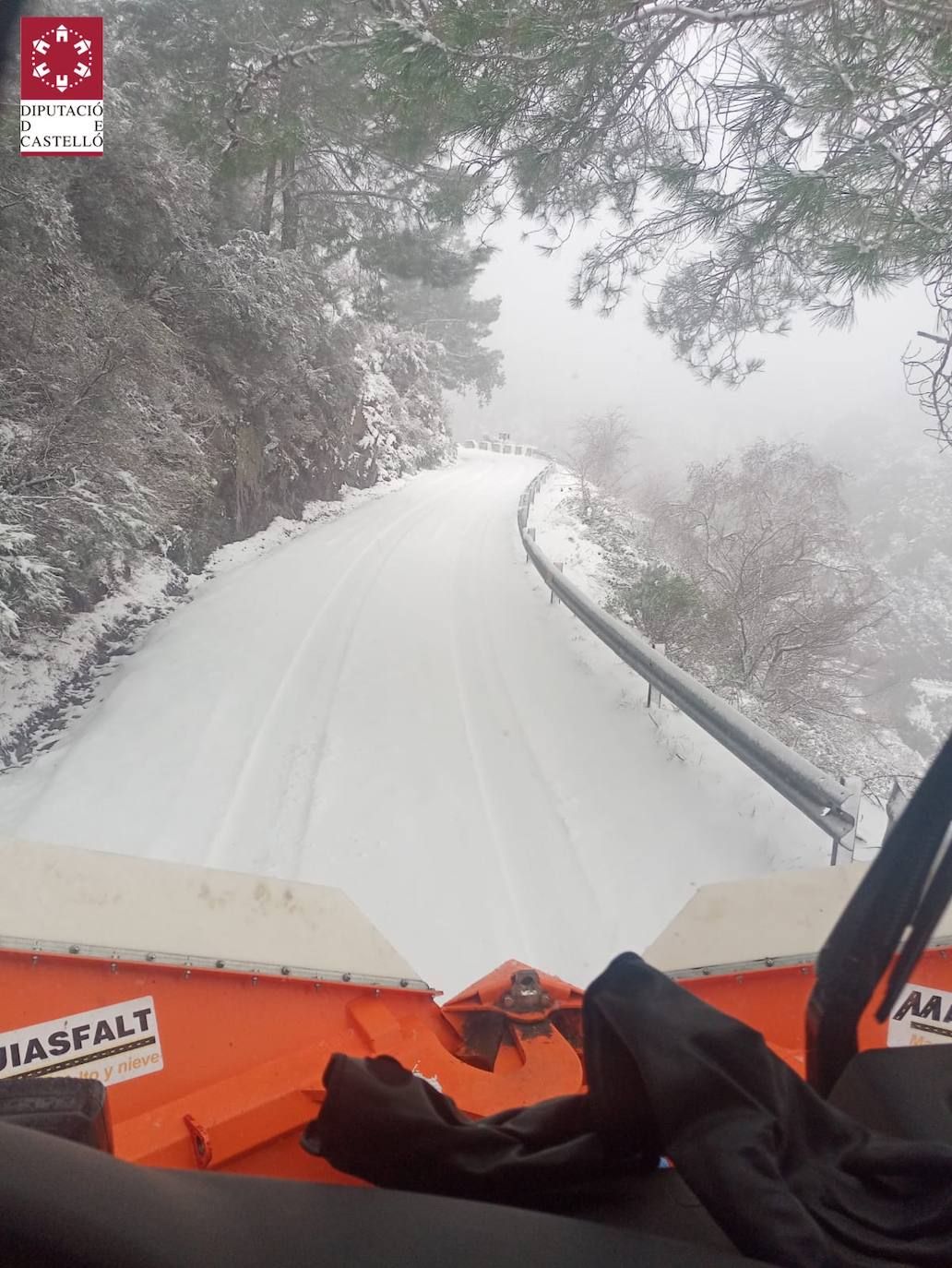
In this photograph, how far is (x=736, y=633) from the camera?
10172 millimetres

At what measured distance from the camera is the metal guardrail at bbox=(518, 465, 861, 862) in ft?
11.2

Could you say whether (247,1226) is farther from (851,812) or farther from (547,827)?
(547,827)

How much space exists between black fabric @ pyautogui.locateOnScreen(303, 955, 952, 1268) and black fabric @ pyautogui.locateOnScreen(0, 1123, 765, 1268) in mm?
132

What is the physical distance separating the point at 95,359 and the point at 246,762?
4132mm

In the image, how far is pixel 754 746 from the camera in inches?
161

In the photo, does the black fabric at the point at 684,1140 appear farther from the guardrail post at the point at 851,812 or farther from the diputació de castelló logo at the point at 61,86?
the diputació de castelló logo at the point at 61,86

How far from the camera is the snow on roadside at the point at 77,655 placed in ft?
17.7

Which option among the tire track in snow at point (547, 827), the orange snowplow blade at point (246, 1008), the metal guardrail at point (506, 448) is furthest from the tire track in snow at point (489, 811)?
the metal guardrail at point (506, 448)

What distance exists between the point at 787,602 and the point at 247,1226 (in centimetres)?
1330

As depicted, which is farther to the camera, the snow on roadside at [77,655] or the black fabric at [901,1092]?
the snow on roadside at [77,655]

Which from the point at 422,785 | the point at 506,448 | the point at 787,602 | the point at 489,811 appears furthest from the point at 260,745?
the point at 506,448

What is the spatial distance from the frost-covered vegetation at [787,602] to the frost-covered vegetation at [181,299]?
6168mm

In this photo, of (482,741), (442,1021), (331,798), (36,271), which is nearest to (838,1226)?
(442,1021)

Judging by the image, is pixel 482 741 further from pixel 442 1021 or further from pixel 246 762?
pixel 442 1021
